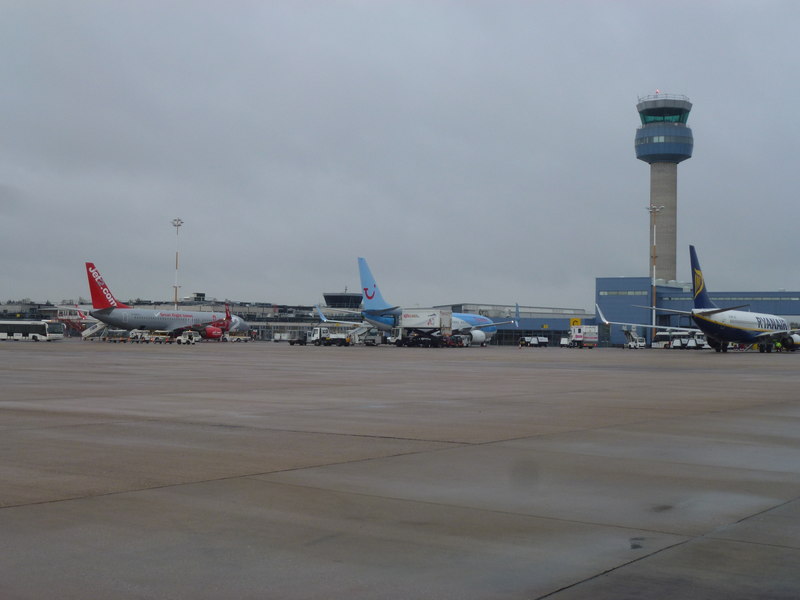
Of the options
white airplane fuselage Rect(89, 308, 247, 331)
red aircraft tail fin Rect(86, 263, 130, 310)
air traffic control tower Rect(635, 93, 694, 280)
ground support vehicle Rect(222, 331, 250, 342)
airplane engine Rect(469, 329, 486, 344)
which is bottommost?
ground support vehicle Rect(222, 331, 250, 342)

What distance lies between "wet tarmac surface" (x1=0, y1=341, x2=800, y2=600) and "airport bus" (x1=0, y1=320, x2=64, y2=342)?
304 ft

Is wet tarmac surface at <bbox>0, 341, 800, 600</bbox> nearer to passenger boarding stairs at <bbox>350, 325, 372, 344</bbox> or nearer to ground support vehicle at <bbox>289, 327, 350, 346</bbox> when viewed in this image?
ground support vehicle at <bbox>289, 327, 350, 346</bbox>

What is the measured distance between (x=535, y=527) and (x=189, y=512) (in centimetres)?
298

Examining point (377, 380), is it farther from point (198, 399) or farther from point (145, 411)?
point (145, 411)

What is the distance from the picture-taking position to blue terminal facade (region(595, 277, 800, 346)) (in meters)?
136

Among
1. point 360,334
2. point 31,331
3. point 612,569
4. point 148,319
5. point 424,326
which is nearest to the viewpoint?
point 612,569

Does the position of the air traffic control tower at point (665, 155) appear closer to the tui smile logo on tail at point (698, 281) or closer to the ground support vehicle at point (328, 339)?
the ground support vehicle at point (328, 339)

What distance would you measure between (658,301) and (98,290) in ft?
298

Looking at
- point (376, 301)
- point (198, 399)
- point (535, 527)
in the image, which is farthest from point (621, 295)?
point (535, 527)

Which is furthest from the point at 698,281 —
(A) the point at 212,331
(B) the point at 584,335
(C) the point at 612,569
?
(C) the point at 612,569

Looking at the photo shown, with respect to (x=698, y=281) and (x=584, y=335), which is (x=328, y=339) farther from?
(x=698, y=281)

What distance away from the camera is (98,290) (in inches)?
3639

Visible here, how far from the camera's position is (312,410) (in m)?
16.4

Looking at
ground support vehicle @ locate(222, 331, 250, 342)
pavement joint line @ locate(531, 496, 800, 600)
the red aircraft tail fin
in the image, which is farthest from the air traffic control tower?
pavement joint line @ locate(531, 496, 800, 600)
